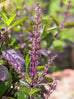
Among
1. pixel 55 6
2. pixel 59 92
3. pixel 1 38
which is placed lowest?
pixel 59 92

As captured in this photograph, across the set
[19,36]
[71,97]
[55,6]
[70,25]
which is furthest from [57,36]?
[55,6]

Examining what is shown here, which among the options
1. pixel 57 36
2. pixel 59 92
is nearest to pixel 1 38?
pixel 57 36

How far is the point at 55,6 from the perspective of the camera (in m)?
11.6

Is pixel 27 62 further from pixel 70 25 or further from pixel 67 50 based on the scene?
pixel 67 50

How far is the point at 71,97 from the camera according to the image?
4062 mm

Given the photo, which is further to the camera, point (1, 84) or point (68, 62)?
point (68, 62)

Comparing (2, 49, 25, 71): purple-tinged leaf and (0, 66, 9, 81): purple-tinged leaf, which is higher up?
(2, 49, 25, 71): purple-tinged leaf

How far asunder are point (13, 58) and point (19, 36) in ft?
1.28

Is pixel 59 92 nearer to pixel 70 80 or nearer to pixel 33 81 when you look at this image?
pixel 70 80

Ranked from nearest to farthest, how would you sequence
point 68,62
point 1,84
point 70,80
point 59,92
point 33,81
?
point 33,81 < point 1,84 < point 59,92 < point 70,80 < point 68,62

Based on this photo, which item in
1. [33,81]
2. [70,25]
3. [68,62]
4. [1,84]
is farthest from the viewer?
[68,62]

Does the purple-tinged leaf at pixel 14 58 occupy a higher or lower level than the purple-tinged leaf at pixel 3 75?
higher

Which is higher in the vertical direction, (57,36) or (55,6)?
(57,36)

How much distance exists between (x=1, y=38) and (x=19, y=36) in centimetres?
31
